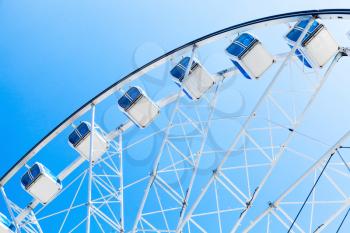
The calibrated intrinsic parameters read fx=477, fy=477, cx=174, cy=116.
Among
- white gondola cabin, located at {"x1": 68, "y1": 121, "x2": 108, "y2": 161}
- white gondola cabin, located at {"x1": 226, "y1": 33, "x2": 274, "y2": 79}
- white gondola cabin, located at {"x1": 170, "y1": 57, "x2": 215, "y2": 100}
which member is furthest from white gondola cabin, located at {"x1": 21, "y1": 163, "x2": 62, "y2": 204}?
→ white gondola cabin, located at {"x1": 226, "y1": 33, "x2": 274, "y2": 79}

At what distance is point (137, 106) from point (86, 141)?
259 cm

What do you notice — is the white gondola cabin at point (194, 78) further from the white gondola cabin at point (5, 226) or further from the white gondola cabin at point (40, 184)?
the white gondola cabin at point (5, 226)

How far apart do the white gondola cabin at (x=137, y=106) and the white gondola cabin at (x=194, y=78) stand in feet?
4.80

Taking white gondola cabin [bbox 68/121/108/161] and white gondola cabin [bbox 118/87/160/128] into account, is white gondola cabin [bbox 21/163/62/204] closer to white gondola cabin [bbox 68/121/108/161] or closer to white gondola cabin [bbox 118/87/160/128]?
white gondola cabin [bbox 68/121/108/161]

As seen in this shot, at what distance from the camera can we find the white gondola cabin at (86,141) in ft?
62.4

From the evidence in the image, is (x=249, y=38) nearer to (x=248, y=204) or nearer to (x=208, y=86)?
(x=208, y=86)

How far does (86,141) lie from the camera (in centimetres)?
1905

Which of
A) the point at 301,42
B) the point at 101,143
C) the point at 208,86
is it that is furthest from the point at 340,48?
the point at 101,143

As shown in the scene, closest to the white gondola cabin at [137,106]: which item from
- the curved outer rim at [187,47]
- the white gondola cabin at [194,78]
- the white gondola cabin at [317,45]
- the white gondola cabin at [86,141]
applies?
the curved outer rim at [187,47]

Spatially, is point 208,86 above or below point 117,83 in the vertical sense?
below

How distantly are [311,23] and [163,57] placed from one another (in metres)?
5.66

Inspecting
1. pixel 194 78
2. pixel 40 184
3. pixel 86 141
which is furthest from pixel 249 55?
pixel 40 184

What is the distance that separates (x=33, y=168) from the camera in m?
19.2

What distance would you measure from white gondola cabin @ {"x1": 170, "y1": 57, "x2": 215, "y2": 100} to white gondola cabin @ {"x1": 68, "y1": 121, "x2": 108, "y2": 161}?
4.00m
